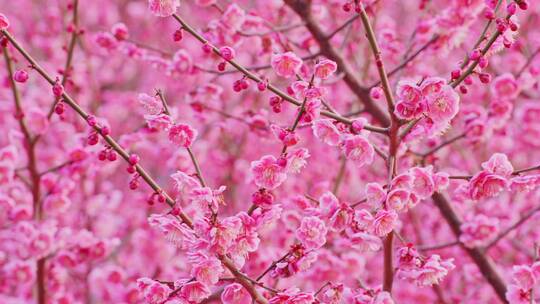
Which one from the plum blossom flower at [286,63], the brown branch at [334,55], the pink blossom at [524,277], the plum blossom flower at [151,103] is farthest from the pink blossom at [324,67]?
the brown branch at [334,55]

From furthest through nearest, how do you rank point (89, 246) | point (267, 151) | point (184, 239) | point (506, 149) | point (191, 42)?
point (191, 42) < point (267, 151) < point (506, 149) < point (89, 246) < point (184, 239)

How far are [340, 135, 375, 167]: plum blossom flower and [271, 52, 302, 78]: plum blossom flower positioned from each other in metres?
0.31

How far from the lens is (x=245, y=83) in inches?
90.7

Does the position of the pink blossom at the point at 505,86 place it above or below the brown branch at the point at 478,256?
A: above

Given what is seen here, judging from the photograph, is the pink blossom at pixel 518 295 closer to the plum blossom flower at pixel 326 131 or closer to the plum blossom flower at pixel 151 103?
the plum blossom flower at pixel 326 131

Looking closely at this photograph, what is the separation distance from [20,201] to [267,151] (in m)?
2.32

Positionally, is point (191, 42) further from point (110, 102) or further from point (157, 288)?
point (157, 288)

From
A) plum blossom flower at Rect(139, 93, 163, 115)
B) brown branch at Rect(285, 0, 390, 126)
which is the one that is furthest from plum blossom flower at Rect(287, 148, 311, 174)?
brown branch at Rect(285, 0, 390, 126)

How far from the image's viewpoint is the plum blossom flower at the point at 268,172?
84.8 inches

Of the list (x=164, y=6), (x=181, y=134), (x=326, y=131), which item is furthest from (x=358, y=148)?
(x=164, y=6)

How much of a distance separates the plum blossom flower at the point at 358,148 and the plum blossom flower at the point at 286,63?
31 cm

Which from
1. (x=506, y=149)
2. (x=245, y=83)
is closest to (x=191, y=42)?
(x=506, y=149)

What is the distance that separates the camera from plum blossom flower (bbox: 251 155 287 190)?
2.15 m

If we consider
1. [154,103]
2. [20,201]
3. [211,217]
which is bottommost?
[211,217]
